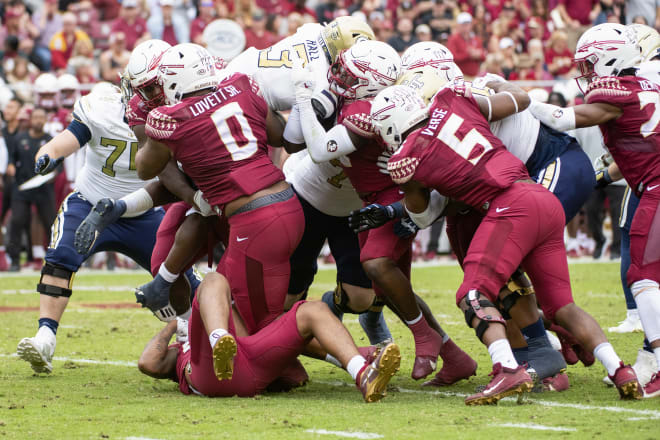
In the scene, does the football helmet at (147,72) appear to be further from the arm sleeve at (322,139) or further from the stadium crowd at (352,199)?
the arm sleeve at (322,139)

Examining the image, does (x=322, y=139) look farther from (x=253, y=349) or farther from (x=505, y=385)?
(x=505, y=385)

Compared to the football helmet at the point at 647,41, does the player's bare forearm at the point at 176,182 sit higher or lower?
lower

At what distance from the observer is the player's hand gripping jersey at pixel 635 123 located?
17.0ft

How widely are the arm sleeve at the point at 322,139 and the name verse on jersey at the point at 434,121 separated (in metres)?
0.50

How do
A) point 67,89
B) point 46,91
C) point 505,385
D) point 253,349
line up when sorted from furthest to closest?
point 67,89 → point 46,91 → point 253,349 → point 505,385

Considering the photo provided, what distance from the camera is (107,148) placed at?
6.70 m

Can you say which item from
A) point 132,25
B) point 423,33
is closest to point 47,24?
point 132,25

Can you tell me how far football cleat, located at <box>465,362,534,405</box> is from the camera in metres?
4.68

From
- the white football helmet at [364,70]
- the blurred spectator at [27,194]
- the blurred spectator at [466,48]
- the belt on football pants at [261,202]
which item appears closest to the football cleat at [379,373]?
the belt on football pants at [261,202]

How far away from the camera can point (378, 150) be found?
5492mm

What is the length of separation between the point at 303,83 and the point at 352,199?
2.73 ft

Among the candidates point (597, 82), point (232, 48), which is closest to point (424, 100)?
point (597, 82)

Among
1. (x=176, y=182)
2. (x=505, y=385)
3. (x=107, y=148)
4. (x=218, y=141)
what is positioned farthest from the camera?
(x=107, y=148)

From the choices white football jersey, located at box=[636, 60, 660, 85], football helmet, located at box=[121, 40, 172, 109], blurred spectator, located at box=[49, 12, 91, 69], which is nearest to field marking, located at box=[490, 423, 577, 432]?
football helmet, located at box=[121, 40, 172, 109]
